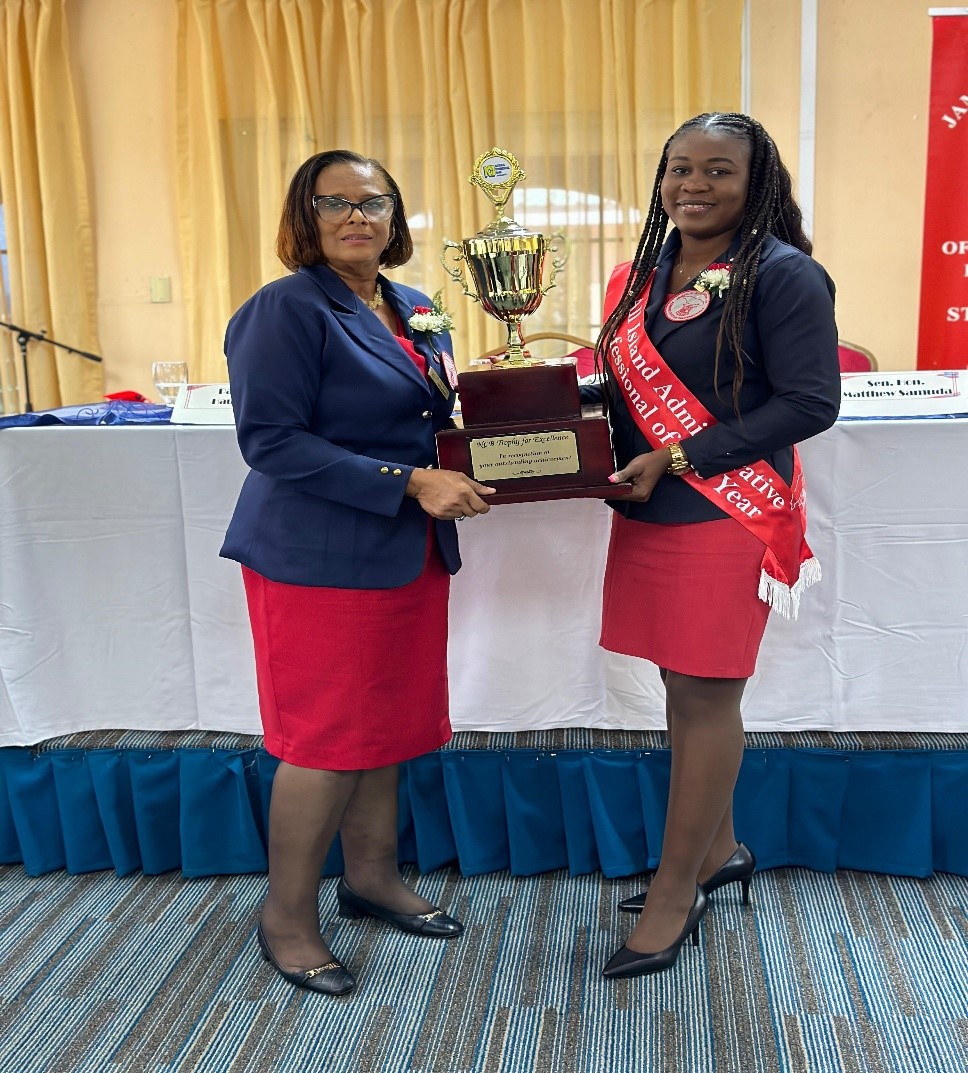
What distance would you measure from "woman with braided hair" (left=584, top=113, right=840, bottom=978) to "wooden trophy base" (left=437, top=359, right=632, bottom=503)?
54mm

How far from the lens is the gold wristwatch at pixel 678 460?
1300 mm

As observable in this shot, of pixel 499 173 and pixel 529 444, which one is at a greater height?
pixel 499 173

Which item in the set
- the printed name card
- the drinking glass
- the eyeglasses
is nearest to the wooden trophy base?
the eyeglasses

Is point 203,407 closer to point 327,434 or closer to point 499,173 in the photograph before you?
point 327,434

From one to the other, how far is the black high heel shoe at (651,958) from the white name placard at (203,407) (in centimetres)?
108

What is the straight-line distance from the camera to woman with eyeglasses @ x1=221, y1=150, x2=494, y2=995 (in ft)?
4.25

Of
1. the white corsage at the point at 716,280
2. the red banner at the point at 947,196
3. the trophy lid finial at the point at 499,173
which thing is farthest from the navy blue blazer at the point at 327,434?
the red banner at the point at 947,196

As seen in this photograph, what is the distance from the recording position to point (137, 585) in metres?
1.73

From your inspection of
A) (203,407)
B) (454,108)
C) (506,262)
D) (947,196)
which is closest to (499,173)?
(506,262)

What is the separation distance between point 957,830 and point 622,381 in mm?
1033

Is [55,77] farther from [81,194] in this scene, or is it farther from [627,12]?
[627,12]

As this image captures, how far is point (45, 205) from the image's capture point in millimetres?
4012

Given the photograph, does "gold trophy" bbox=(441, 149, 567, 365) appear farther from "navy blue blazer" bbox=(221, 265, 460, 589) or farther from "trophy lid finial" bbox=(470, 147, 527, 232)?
"navy blue blazer" bbox=(221, 265, 460, 589)

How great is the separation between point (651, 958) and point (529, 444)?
797 mm
